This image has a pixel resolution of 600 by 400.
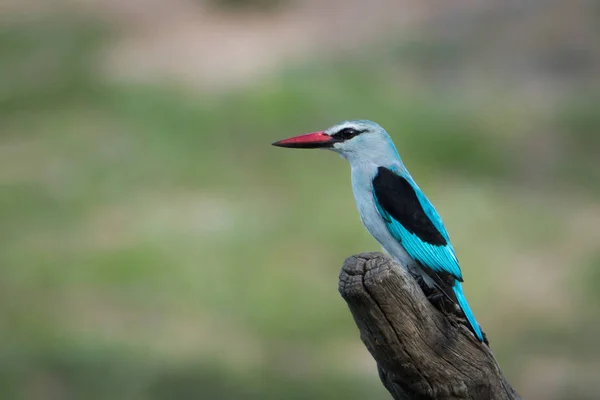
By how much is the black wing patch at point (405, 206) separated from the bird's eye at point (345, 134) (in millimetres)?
217

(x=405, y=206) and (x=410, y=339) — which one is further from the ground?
(x=405, y=206)

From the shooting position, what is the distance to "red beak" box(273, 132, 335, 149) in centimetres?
418

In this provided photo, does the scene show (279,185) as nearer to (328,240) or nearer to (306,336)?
(328,240)

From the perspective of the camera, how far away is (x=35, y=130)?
41.9ft

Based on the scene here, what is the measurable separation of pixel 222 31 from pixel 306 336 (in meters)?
6.00

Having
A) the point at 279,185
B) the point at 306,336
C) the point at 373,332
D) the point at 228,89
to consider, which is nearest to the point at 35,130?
the point at 228,89

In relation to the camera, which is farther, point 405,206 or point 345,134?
point 345,134

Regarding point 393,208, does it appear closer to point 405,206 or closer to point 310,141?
point 405,206

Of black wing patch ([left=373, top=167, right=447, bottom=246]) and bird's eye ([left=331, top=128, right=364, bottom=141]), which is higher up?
bird's eye ([left=331, top=128, right=364, bottom=141])

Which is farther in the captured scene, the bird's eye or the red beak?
the bird's eye

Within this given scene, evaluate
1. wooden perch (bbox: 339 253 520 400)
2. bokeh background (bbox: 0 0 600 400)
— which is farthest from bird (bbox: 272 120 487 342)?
bokeh background (bbox: 0 0 600 400)

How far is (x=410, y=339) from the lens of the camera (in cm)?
339

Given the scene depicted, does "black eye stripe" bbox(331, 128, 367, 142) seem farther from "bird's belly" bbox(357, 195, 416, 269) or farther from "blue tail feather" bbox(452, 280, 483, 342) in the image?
"blue tail feather" bbox(452, 280, 483, 342)

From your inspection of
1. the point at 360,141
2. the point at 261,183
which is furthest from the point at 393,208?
the point at 261,183
